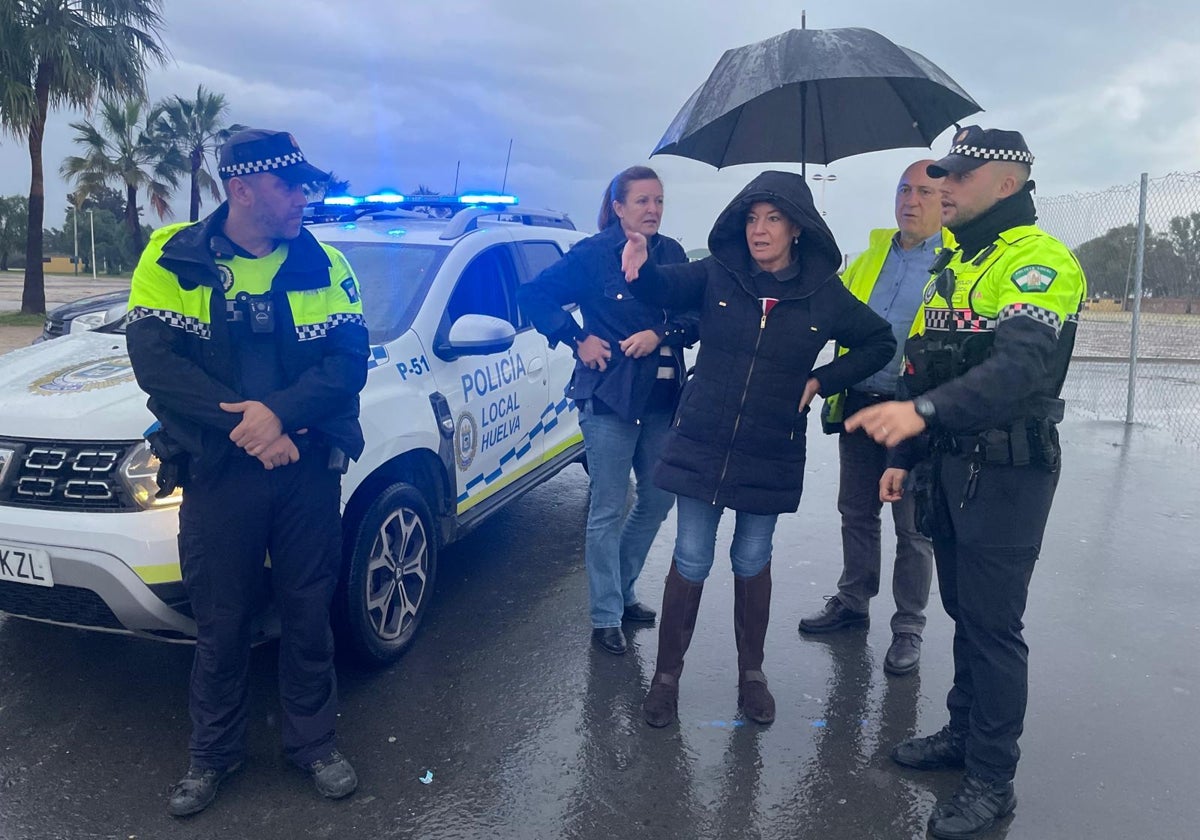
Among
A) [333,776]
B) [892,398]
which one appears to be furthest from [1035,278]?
[333,776]

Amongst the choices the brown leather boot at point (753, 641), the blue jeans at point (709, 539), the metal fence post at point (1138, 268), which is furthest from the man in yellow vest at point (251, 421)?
the metal fence post at point (1138, 268)

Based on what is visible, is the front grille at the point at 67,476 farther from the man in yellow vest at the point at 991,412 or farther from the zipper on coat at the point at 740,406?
the man in yellow vest at the point at 991,412

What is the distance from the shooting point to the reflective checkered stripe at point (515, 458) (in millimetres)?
4367

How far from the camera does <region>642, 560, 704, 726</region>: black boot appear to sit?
3.35m

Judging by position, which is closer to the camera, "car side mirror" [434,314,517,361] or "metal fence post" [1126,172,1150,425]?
"car side mirror" [434,314,517,361]

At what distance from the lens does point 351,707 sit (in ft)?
11.3

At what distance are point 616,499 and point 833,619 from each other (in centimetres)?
124

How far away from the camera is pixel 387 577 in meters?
3.71

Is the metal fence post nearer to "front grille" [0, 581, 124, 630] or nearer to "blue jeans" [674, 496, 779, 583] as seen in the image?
"blue jeans" [674, 496, 779, 583]

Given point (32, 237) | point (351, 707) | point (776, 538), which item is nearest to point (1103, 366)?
point (776, 538)

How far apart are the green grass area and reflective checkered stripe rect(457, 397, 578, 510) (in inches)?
718

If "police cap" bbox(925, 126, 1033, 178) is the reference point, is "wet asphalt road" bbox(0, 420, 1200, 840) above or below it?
below

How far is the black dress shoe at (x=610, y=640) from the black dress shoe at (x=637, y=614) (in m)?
0.28

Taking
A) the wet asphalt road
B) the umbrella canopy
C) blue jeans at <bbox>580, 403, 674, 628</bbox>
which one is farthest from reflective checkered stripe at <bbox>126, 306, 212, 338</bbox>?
the umbrella canopy
